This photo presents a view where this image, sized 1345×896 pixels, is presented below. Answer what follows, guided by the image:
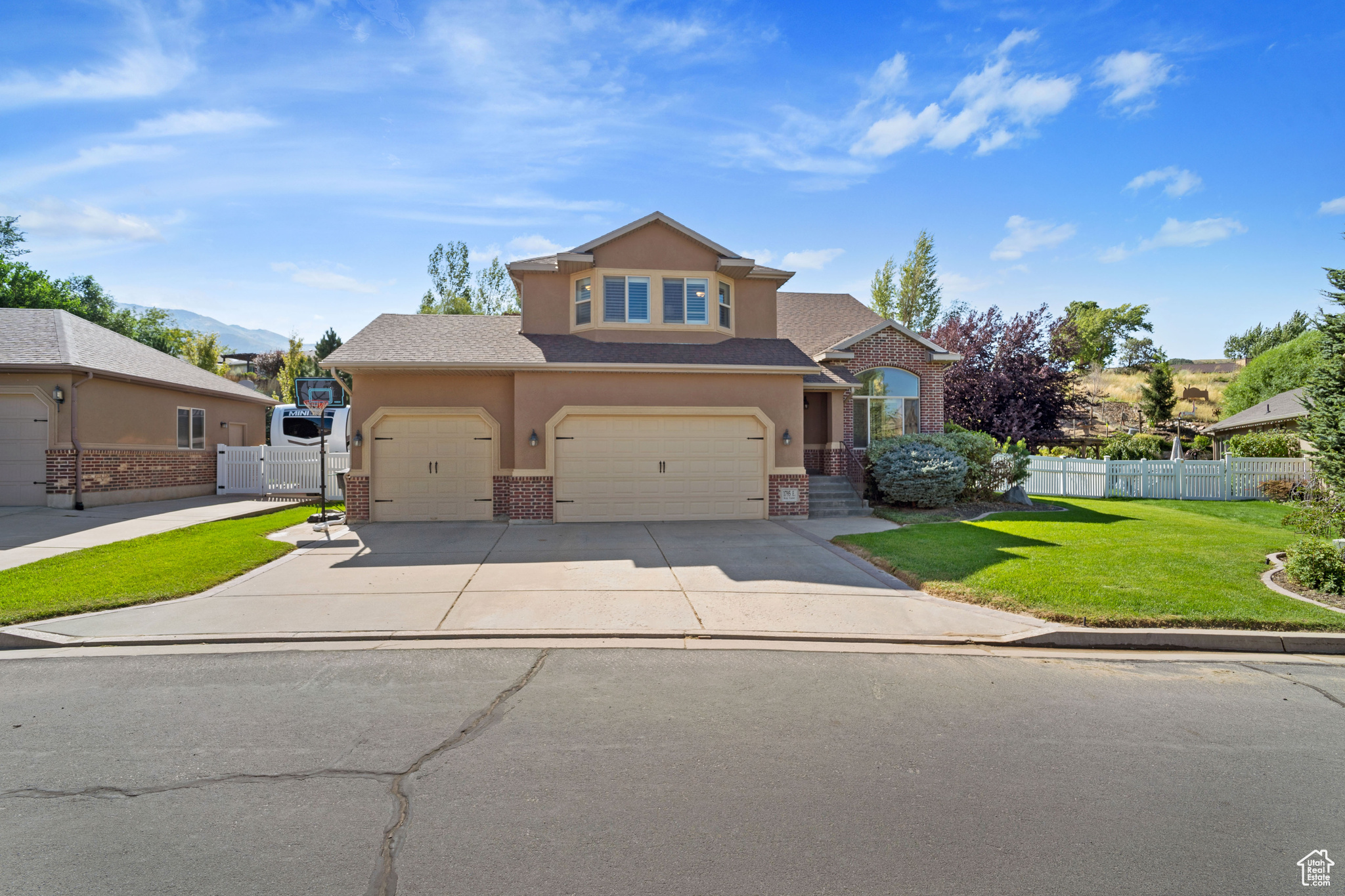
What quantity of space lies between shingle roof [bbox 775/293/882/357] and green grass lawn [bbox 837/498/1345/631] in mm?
7236

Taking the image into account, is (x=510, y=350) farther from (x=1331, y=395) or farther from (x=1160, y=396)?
(x=1160, y=396)

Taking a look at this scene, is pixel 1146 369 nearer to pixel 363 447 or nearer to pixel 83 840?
pixel 363 447

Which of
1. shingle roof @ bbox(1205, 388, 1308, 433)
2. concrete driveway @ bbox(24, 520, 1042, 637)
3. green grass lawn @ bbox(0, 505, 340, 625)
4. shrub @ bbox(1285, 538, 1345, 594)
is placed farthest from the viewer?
shingle roof @ bbox(1205, 388, 1308, 433)

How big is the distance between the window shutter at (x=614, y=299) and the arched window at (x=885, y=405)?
7.50 metres

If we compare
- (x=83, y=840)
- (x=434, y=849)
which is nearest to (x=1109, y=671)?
(x=434, y=849)

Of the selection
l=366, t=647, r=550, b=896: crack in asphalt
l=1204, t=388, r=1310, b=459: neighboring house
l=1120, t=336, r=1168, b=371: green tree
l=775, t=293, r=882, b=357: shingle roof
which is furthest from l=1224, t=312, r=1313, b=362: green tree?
l=366, t=647, r=550, b=896: crack in asphalt

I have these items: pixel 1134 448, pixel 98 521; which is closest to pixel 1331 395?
pixel 1134 448

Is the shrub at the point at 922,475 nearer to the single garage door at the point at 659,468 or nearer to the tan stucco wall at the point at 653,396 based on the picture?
the tan stucco wall at the point at 653,396

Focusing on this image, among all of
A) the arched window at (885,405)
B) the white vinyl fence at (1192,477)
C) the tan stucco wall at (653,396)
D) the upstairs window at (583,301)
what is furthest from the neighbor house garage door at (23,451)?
the white vinyl fence at (1192,477)

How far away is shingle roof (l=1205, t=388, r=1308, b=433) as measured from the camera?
24656 mm

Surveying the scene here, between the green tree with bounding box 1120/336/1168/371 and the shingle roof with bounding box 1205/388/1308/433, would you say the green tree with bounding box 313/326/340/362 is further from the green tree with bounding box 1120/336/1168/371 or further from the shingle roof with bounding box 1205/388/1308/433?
the green tree with bounding box 1120/336/1168/371

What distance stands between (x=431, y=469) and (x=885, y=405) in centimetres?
→ 1257

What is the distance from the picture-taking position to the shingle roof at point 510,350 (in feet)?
47.7

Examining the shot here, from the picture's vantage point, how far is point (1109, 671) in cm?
637
